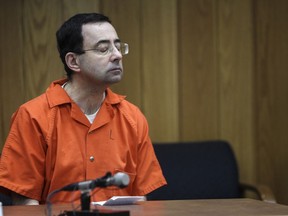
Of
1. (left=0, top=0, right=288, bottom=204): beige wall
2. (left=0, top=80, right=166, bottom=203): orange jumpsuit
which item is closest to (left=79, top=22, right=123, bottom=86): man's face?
(left=0, top=80, right=166, bottom=203): orange jumpsuit

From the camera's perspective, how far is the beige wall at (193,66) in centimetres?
358

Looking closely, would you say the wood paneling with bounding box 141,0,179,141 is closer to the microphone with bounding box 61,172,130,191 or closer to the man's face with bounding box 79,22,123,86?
the man's face with bounding box 79,22,123,86

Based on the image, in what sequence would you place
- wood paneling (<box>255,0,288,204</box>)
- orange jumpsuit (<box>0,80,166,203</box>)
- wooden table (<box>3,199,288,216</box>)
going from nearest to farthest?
wooden table (<box>3,199,288,216</box>) → orange jumpsuit (<box>0,80,166,203</box>) → wood paneling (<box>255,0,288,204</box>)

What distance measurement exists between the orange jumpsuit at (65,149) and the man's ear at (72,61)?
0.33 feet

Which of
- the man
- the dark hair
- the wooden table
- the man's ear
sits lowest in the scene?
the wooden table

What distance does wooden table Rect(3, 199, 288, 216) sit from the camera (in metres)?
2.08

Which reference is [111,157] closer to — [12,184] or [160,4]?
[12,184]

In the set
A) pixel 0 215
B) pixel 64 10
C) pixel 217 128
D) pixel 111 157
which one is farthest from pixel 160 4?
pixel 0 215

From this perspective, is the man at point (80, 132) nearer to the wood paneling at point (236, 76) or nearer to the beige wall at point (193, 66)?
the beige wall at point (193, 66)

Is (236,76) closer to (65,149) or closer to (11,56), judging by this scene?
(11,56)

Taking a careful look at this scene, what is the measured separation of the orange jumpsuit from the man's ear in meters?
0.10

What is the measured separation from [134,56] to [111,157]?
1.08m

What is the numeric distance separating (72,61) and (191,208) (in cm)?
102

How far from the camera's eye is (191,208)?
220 centimetres
